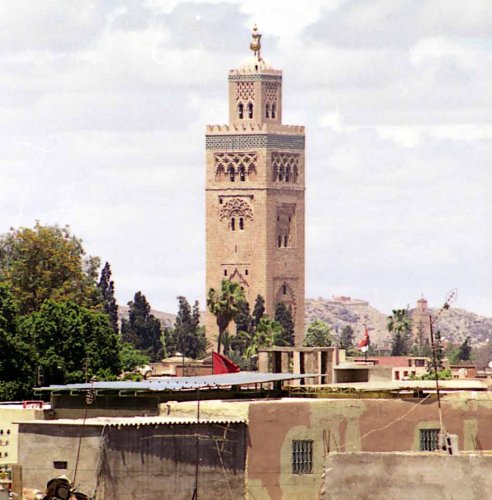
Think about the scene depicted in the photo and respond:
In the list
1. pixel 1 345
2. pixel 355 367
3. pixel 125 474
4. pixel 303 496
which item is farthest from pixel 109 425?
pixel 1 345

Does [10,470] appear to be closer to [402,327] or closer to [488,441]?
[488,441]

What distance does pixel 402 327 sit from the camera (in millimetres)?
175000

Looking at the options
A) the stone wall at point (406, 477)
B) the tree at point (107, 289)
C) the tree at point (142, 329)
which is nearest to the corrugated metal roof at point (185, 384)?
the stone wall at point (406, 477)

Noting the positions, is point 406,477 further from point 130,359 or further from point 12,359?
point 130,359

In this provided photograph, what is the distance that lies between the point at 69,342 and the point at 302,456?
48766 millimetres

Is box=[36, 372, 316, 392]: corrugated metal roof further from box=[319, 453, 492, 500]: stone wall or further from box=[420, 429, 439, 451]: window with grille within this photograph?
box=[319, 453, 492, 500]: stone wall

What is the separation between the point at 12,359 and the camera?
90.9 metres

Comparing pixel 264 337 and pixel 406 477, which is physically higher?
pixel 264 337

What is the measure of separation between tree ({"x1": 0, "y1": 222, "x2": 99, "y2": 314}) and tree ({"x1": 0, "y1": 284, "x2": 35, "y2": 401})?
Result: 30125 millimetres

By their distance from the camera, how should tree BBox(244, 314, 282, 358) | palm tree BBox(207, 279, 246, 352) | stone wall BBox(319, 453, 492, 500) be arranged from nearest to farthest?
stone wall BBox(319, 453, 492, 500)
tree BBox(244, 314, 282, 358)
palm tree BBox(207, 279, 246, 352)

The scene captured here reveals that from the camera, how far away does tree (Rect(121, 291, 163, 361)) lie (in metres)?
189

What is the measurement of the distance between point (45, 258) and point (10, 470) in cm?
8714

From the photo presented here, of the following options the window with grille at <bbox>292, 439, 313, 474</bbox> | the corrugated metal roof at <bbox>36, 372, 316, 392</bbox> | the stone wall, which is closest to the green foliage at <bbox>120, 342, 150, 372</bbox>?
the corrugated metal roof at <bbox>36, 372, 316, 392</bbox>

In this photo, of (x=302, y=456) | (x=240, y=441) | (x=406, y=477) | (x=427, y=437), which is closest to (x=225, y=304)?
(x=427, y=437)
